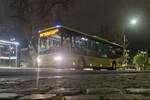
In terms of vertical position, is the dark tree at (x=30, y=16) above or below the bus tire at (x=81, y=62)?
above

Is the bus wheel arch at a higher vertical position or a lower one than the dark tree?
lower

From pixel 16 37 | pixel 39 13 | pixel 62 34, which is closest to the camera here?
pixel 62 34

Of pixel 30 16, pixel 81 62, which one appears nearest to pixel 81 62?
pixel 81 62

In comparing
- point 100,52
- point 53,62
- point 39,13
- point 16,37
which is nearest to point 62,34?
point 53,62

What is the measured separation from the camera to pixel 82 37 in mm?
15984

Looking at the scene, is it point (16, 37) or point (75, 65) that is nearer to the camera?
point (75, 65)

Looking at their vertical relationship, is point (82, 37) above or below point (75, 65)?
above

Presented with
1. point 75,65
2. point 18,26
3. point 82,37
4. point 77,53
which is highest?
point 18,26

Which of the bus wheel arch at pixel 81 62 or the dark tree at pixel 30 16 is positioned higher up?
the dark tree at pixel 30 16

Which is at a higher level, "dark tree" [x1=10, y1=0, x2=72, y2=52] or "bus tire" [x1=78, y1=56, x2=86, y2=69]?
"dark tree" [x1=10, y1=0, x2=72, y2=52]

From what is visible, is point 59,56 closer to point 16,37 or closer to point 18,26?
point 18,26

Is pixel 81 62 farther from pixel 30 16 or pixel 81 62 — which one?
pixel 30 16

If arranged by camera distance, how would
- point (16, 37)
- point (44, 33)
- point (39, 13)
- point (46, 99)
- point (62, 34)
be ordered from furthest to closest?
point (16, 37) < point (39, 13) < point (44, 33) < point (62, 34) < point (46, 99)

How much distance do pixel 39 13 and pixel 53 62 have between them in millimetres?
12038
